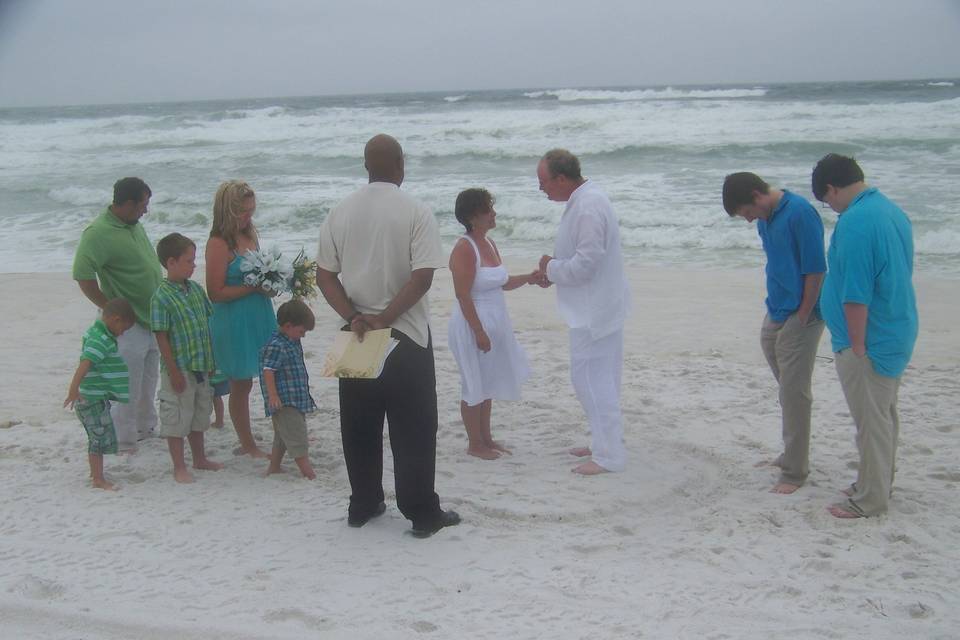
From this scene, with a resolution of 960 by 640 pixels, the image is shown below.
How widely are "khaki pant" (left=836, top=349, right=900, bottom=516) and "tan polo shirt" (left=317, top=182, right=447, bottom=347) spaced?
196cm

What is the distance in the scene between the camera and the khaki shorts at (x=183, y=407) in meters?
4.83

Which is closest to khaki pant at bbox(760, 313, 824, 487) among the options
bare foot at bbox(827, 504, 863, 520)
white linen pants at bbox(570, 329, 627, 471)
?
bare foot at bbox(827, 504, 863, 520)

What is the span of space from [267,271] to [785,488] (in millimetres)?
2975

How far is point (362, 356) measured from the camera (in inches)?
148

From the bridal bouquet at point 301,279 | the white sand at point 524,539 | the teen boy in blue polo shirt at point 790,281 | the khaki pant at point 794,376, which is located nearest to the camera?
the white sand at point 524,539

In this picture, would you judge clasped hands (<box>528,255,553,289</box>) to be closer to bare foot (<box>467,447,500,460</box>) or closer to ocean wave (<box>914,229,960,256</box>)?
bare foot (<box>467,447,500,460</box>)

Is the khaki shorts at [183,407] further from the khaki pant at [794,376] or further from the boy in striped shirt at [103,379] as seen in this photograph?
the khaki pant at [794,376]

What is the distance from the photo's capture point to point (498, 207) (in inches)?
637

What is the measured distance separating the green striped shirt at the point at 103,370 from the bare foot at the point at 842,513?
144 inches

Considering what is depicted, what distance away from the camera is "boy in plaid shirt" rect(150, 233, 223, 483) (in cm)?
474

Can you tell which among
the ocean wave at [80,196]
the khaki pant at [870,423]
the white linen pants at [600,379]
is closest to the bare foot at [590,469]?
the white linen pants at [600,379]

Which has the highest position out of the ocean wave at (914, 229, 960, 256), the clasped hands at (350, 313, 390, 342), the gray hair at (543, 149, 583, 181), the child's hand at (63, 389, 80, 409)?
the gray hair at (543, 149, 583, 181)

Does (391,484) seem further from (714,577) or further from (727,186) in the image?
(727,186)

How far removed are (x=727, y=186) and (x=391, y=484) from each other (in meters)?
2.36
